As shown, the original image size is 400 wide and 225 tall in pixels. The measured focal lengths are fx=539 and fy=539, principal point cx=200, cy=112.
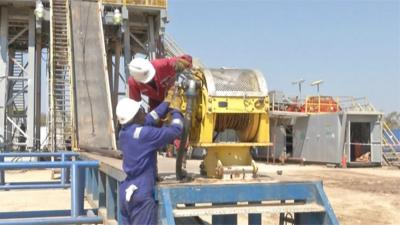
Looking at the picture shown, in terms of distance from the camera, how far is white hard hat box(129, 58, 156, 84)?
17.3 feet

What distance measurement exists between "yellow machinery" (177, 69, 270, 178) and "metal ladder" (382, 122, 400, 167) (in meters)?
22.6

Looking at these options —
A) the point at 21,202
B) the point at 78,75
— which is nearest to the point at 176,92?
the point at 21,202

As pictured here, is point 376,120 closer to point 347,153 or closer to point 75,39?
point 347,153

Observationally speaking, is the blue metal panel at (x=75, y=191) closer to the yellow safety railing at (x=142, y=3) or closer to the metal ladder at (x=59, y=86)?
the metal ladder at (x=59, y=86)

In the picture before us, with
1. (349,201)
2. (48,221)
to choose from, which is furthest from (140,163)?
(349,201)

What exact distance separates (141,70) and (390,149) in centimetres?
2485

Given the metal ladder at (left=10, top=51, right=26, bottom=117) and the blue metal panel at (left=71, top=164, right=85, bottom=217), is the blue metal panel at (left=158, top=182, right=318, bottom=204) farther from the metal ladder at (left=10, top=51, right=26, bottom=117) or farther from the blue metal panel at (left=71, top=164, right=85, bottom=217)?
the metal ladder at (left=10, top=51, right=26, bottom=117)

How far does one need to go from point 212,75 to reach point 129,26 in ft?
68.6

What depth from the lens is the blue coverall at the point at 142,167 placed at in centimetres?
464

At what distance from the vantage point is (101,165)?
688 centimetres

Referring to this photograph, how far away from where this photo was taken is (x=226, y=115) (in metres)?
5.37

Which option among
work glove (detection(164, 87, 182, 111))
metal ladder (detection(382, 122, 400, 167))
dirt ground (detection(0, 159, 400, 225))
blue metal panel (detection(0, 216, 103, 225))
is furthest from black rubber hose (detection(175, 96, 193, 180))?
metal ladder (detection(382, 122, 400, 167))

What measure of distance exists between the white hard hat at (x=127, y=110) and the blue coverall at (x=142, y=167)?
11cm

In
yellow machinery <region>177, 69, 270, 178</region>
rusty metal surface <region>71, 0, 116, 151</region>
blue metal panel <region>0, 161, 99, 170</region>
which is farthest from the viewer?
rusty metal surface <region>71, 0, 116, 151</region>
